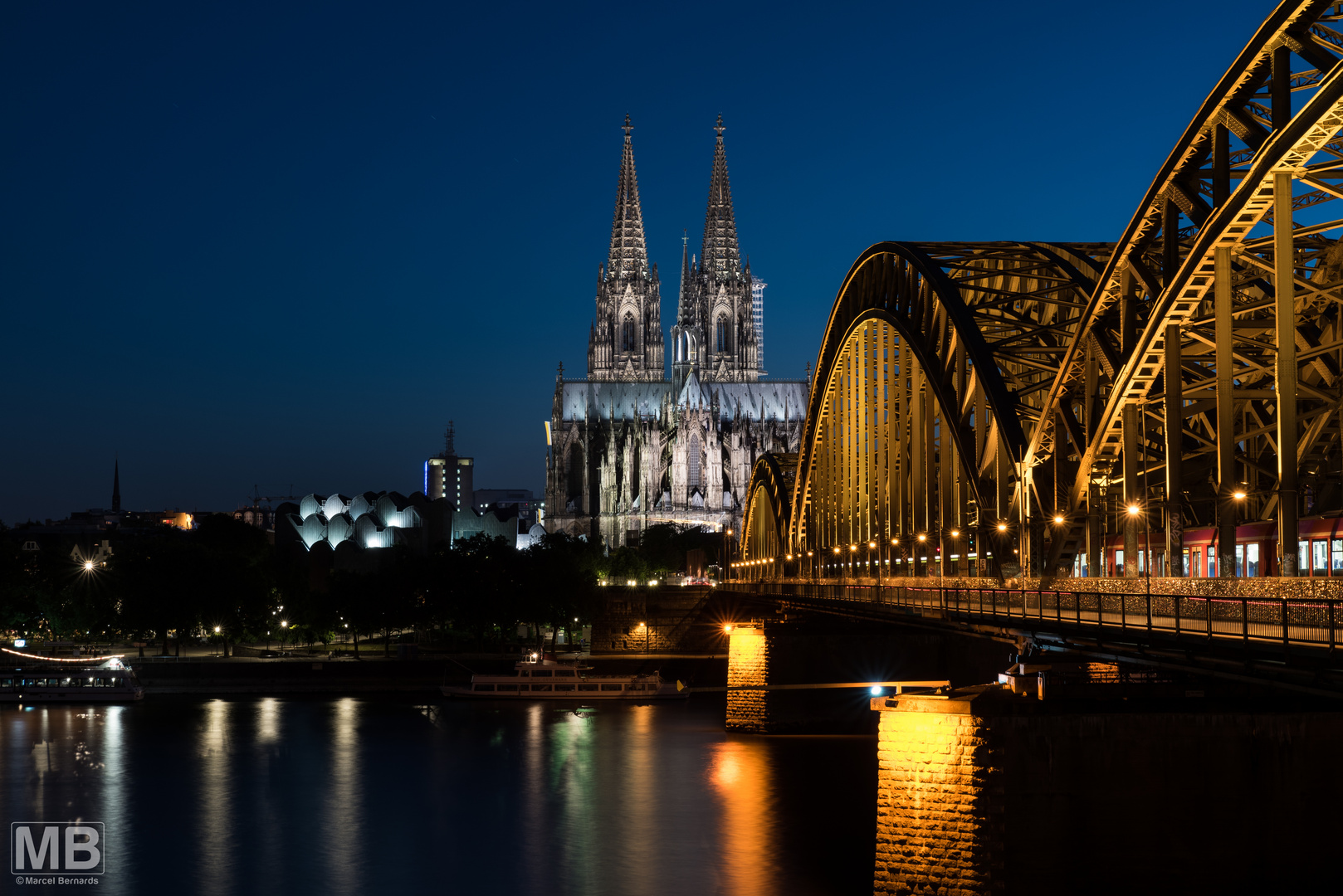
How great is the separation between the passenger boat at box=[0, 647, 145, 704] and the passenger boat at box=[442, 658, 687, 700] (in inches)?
690

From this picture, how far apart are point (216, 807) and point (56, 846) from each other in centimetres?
556

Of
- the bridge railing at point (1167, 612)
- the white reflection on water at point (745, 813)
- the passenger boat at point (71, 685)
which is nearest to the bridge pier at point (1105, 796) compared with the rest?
the bridge railing at point (1167, 612)

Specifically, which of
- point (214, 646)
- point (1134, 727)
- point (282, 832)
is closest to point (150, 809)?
point (282, 832)

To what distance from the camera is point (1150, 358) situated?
3209cm

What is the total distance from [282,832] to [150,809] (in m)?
6.09

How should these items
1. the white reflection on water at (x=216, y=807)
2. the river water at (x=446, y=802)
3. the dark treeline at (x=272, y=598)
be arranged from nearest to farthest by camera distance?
1. the river water at (x=446, y=802)
2. the white reflection on water at (x=216, y=807)
3. the dark treeline at (x=272, y=598)

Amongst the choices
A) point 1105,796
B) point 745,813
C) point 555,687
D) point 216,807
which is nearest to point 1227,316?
point 1105,796

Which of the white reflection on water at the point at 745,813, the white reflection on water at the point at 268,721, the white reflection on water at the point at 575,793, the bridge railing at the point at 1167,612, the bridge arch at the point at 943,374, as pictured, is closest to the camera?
the bridge railing at the point at 1167,612

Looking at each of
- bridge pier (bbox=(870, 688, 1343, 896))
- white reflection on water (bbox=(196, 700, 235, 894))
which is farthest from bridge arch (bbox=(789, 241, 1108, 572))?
white reflection on water (bbox=(196, 700, 235, 894))

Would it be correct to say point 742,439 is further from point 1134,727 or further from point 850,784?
point 1134,727

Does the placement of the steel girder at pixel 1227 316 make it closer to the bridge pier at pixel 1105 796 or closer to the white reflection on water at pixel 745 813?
the bridge pier at pixel 1105 796

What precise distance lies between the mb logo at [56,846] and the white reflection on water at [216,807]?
292 cm

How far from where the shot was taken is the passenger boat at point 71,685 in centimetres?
8312

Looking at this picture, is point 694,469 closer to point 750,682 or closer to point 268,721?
point 268,721
